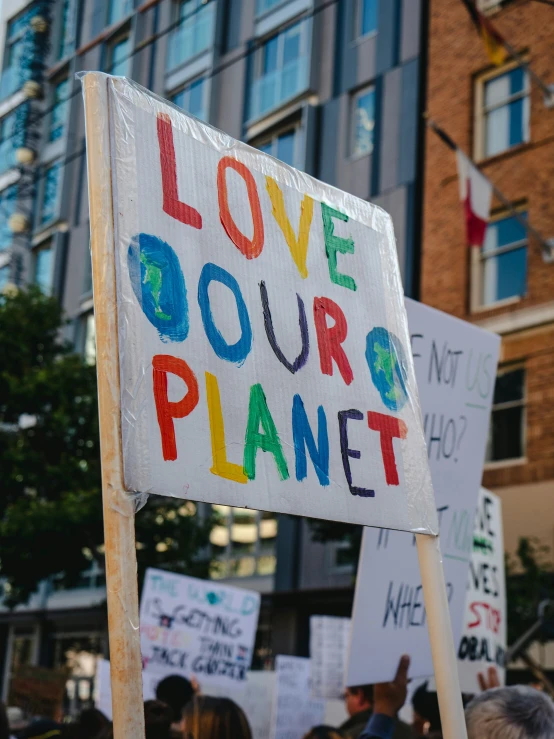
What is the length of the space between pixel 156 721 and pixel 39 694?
23.3 ft

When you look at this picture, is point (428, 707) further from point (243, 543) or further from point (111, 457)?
point (243, 543)

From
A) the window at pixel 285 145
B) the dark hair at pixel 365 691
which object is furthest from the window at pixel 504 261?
the dark hair at pixel 365 691

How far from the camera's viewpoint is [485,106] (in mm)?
17812

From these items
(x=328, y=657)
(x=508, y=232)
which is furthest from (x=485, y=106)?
(x=328, y=657)

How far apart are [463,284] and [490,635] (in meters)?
11.9

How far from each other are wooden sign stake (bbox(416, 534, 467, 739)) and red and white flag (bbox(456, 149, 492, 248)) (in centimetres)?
1212

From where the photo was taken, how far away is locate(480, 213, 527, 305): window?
54.1 feet

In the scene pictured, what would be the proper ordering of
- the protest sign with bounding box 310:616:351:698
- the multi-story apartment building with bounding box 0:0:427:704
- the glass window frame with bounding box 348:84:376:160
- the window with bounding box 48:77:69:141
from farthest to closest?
the window with bounding box 48:77:69:141 < the glass window frame with bounding box 348:84:376:160 < the multi-story apartment building with bounding box 0:0:427:704 < the protest sign with bounding box 310:616:351:698

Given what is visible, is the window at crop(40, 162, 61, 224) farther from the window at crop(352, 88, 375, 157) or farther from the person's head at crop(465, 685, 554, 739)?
the person's head at crop(465, 685, 554, 739)

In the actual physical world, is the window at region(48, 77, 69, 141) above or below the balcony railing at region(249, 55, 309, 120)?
above

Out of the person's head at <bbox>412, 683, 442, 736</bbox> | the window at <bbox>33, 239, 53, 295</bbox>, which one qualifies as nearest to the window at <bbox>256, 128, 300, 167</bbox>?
the window at <bbox>33, 239, 53, 295</bbox>

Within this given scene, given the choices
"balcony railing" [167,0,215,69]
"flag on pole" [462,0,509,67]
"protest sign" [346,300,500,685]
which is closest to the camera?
"protest sign" [346,300,500,685]

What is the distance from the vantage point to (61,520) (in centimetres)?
1697

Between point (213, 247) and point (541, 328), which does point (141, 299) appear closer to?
point (213, 247)
